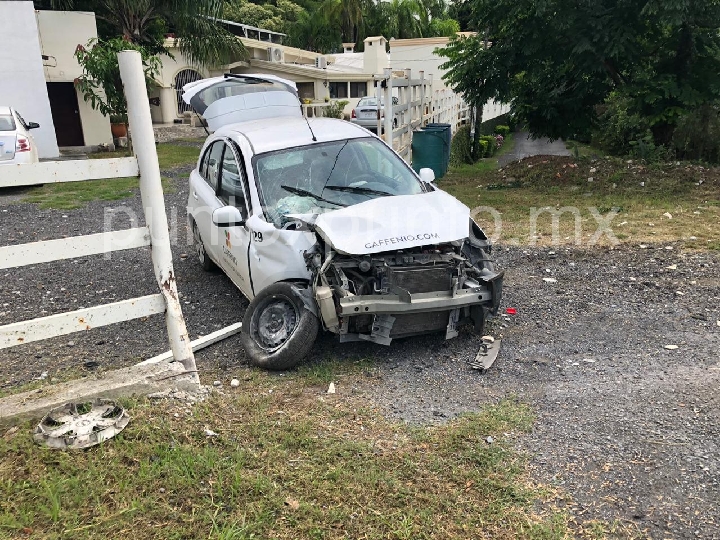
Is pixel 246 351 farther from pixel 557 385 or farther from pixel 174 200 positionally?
pixel 174 200

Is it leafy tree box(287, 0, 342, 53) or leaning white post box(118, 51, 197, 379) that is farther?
leafy tree box(287, 0, 342, 53)

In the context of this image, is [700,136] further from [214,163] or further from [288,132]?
[214,163]

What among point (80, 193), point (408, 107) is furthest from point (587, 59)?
point (80, 193)

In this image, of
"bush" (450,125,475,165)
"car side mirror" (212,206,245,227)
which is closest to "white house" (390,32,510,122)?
"bush" (450,125,475,165)

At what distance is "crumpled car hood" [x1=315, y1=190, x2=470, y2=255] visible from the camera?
4289 mm

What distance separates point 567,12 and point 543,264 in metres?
5.92

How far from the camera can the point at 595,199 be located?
9977 mm

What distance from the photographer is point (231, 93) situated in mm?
6797

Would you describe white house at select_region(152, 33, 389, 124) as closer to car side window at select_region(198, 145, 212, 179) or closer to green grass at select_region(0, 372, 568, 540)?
car side window at select_region(198, 145, 212, 179)

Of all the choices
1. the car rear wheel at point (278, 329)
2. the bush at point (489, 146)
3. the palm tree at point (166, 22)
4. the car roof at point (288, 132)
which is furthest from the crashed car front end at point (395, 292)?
the palm tree at point (166, 22)

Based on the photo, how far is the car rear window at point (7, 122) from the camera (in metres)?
11.6

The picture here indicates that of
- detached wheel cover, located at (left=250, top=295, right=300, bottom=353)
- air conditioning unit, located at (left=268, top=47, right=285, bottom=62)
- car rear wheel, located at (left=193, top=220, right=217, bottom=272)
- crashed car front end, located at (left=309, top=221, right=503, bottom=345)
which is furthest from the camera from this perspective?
air conditioning unit, located at (left=268, top=47, right=285, bottom=62)

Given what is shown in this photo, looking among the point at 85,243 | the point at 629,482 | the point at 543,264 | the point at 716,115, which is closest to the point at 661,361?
the point at 629,482

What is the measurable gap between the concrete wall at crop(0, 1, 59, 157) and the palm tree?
2.91m
